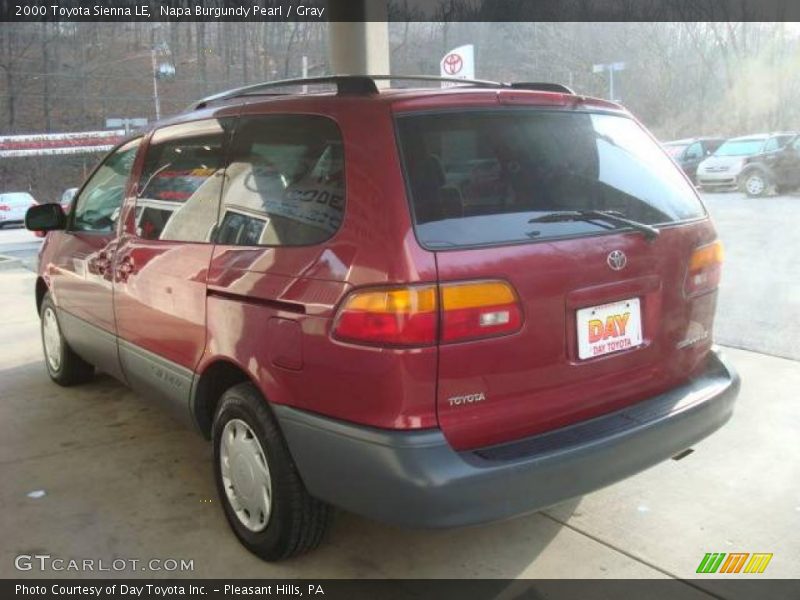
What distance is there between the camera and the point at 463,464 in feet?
7.08

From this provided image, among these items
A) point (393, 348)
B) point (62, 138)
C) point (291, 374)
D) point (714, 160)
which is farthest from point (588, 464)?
point (62, 138)

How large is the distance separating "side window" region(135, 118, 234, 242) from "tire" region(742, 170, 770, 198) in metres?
16.7

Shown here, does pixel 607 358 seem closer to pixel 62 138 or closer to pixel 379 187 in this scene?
pixel 379 187

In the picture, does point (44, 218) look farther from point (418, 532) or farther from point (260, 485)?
point (418, 532)

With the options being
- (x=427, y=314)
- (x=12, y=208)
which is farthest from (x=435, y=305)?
(x=12, y=208)

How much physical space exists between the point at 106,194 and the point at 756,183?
54.7 ft

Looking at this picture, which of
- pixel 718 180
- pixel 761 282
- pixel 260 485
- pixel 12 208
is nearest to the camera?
pixel 260 485

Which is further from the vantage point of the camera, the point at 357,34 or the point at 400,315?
the point at 357,34

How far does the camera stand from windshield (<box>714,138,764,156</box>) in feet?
57.9

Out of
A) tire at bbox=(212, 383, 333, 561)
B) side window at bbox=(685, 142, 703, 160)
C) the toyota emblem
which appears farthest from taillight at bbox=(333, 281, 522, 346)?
side window at bbox=(685, 142, 703, 160)

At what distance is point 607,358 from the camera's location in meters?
2.48

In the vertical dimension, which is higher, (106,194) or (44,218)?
(106,194)

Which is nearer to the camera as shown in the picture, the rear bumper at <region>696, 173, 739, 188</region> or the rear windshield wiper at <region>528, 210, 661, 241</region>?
the rear windshield wiper at <region>528, 210, 661, 241</region>

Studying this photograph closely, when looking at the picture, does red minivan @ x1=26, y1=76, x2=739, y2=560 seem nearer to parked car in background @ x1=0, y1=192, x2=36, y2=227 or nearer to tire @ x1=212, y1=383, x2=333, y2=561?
tire @ x1=212, y1=383, x2=333, y2=561
